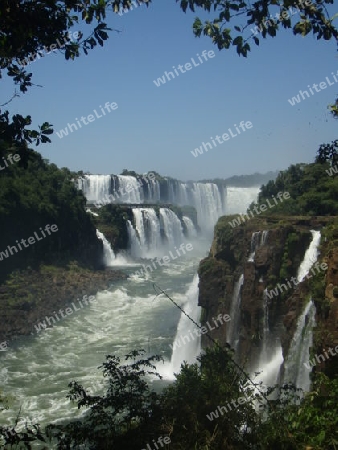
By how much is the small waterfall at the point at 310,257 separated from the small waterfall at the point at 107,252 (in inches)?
1123

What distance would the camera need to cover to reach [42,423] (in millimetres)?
12805

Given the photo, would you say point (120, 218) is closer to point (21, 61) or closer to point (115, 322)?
point (115, 322)

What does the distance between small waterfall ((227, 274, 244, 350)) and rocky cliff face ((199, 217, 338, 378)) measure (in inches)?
6.4

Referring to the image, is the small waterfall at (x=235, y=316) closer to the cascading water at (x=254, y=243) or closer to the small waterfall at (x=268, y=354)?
the cascading water at (x=254, y=243)

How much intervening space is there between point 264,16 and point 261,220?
48.5 feet

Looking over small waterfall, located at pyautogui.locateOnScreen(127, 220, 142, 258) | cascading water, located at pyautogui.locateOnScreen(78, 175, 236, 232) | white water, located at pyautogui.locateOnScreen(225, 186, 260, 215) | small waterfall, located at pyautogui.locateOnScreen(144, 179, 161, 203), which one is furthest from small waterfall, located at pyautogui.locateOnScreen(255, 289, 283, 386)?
white water, located at pyautogui.locateOnScreen(225, 186, 260, 215)

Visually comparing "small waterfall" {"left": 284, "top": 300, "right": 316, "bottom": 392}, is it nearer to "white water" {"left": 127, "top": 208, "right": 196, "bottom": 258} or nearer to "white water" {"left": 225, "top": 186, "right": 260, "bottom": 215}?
"white water" {"left": 127, "top": 208, "right": 196, "bottom": 258}

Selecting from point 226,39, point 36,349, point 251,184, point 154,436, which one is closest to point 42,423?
point 36,349

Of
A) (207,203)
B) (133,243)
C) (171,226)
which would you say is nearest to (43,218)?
(133,243)

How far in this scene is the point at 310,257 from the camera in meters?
14.0

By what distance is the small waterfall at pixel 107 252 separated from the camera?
40.5 metres

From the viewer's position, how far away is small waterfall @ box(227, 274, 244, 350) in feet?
50.4

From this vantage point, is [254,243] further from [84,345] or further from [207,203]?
[207,203]

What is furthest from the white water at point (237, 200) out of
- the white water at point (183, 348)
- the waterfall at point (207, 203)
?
the white water at point (183, 348)
